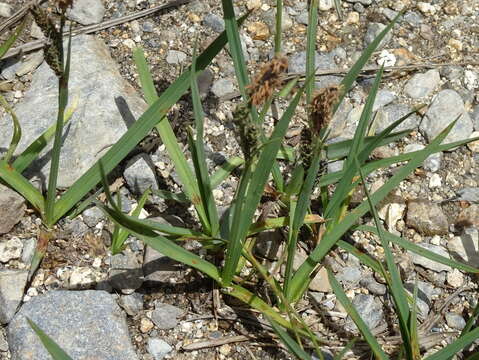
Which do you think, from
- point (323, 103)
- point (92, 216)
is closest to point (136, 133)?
point (92, 216)

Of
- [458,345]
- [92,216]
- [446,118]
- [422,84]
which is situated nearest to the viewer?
[458,345]

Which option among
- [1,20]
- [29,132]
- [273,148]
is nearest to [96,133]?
[29,132]

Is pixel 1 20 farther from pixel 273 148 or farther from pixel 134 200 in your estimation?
pixel 273 148

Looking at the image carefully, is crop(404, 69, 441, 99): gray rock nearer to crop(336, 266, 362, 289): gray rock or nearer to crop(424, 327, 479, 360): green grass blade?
crop(336, 266, 362, 289): gray rock

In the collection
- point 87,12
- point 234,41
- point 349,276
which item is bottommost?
point 349,276

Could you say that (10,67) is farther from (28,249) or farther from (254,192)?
(254,192)

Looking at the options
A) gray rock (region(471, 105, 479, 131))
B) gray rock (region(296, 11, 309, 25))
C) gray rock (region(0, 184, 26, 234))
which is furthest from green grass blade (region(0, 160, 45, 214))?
gray rock (region(471, 105, 479, 131))
